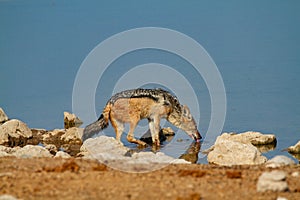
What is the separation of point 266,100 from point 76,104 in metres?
6.05

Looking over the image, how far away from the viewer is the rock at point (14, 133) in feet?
70.0

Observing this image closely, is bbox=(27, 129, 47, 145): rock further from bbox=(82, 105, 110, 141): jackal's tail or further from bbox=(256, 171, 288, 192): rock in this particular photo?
bbox=(256, 171, 288, 192): rock

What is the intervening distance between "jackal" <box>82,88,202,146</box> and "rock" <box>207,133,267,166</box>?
324cm

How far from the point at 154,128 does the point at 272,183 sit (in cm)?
1000

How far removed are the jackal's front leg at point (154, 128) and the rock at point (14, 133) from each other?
3430 mm

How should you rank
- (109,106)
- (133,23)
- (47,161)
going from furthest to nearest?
(133,23)
(109,106)
(47,161)

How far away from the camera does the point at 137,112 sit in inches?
810

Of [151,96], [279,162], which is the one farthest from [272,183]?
[151,96]

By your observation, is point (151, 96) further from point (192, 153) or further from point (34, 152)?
point (34, 152)

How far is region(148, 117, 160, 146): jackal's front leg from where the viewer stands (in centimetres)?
2052

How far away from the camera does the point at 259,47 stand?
33000 mm

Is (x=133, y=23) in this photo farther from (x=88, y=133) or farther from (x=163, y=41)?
(x=88, y=133)

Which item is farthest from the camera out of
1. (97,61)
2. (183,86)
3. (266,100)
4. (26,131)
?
(97,61)

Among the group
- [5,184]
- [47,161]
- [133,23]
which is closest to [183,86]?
[133,23]
